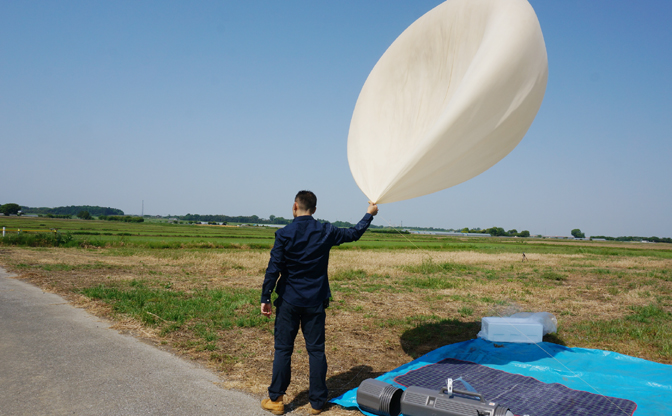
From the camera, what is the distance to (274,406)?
404 centimetres

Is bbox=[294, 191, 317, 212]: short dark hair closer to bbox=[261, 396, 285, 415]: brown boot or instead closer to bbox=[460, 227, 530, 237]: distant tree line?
bbox=[261, 396, 285, 415]: brown boot

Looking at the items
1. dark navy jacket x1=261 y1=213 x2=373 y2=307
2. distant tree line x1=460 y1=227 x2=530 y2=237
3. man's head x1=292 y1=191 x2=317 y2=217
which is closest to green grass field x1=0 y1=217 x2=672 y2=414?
dark navy jacket x1=261 y1=213 x2=373 y2=307

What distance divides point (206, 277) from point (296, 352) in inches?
410

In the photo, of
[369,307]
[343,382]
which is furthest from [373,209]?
[369,307]

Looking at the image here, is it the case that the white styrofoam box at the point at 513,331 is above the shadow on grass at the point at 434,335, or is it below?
above

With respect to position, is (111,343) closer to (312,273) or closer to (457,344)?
(312,273)

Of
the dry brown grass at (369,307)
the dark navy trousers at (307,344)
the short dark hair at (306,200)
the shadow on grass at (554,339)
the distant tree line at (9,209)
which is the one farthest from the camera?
the distant tree line at (9,209)

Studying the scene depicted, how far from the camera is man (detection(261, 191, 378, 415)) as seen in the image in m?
4.14

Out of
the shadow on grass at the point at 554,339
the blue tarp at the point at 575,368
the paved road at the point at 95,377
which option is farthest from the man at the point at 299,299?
the shadow on grass at the point at 554,339

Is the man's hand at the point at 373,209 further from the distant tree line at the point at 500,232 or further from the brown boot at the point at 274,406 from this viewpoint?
the distant tree line at the point at 500,232

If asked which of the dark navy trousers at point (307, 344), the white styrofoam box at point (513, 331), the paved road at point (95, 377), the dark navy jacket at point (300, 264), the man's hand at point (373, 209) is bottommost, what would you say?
the paved road at point (95, 377)

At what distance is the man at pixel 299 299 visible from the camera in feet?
13.6

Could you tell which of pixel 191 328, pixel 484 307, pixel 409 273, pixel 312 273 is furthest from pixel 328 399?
pixel 409 273

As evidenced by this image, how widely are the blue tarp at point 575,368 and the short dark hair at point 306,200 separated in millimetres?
2212
